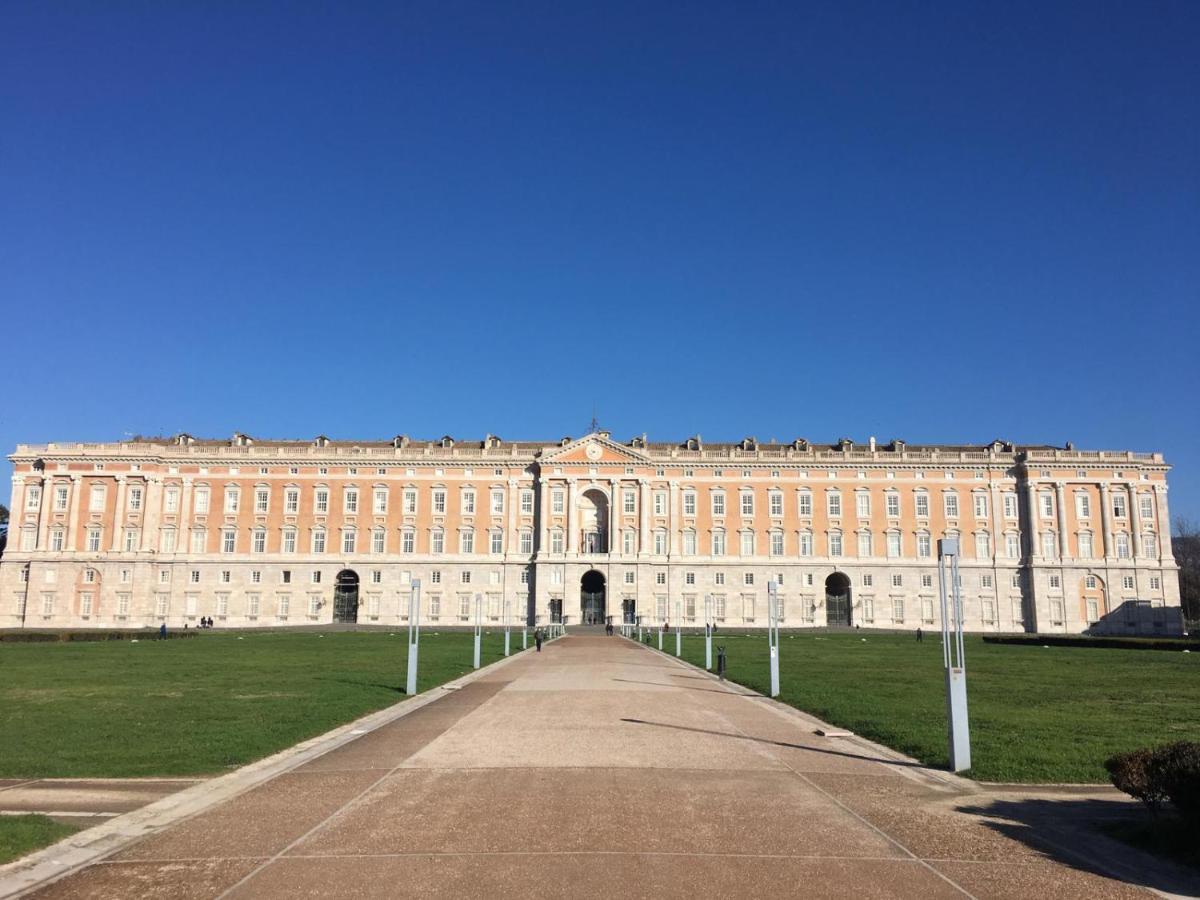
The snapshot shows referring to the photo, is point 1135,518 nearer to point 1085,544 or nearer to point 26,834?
point 1085,544

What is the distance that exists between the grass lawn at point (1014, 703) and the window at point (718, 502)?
44.6 meters

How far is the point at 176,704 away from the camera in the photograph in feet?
66.8

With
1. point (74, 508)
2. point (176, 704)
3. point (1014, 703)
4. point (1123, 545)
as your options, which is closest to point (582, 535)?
point (74, 508)

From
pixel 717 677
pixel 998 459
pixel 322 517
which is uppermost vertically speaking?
pixel 998 459

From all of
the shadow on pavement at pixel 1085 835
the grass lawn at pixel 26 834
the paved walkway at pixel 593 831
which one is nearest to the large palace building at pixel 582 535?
the paved walkway at pixel 593 831

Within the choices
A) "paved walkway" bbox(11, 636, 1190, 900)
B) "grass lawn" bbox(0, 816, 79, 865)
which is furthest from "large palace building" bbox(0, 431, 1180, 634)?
"grass lawn" bbox(0, 816, 79, 865)

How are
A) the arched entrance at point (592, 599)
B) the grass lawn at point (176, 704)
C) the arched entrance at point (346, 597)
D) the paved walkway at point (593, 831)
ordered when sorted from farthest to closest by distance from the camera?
1. the arched entrance at point (346, 597)
2. the arched entrance at point (592, 599)
3. the grass lawn at point (176, 704)
4. the paved walkway at point (593, 831)

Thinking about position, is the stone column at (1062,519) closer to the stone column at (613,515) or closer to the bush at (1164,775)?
the stone column at (613,515)

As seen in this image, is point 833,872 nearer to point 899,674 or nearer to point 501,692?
point 501,692

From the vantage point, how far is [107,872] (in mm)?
8094

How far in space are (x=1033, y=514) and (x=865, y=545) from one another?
15.6 m

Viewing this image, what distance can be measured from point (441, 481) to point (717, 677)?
5997cm

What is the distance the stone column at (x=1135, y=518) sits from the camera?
274 feet

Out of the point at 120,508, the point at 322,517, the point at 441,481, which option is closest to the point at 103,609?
the point at 120,508
